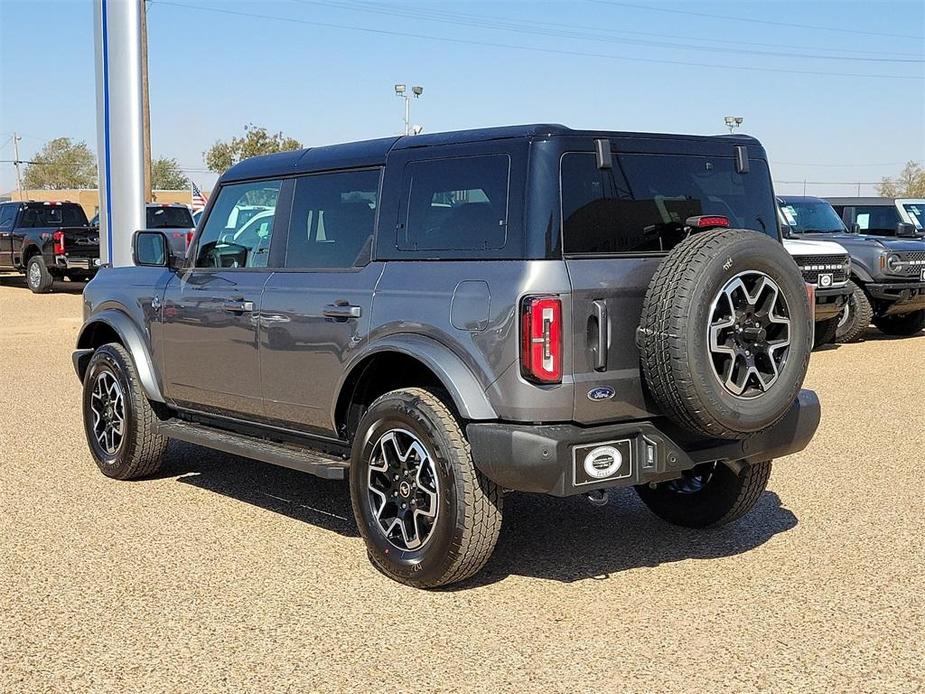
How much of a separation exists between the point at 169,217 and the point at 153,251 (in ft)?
61.8

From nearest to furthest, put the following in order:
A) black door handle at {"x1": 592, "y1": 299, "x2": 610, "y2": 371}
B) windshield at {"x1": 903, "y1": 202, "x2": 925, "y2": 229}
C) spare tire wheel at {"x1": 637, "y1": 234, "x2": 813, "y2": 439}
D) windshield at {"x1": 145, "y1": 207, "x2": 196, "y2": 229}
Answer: spare tire wheel at {"x1": 637, "y1": 234, "x2": 813, "y2": 439}, black door handle at {"x1": 592, "y1": 299, "x2": 610, "y2": 371}, windshield at {"x1": 903, "y1": 202, "x2": 925, "y2": 229}, windshield at {"x1": 145, "y1": 207, "x2": 196, "y2": 229}

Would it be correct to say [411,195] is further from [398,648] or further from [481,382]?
[398,648]

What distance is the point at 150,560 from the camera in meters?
5.64

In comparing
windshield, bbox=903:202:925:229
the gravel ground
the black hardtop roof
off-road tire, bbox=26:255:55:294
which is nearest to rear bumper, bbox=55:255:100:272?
off-road tire, bbox=26:255:55:294

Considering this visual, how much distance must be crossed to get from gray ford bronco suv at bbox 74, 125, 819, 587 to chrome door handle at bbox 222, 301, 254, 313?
0.02 metres

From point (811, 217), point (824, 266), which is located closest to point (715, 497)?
point (824, 266)

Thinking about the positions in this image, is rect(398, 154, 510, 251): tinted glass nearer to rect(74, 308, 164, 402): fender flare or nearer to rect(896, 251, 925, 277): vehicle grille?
rect(74, 308, 164, 402): fender flare

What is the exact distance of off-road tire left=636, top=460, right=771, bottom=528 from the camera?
593 cm

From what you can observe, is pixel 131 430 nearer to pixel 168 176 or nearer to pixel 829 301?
pixel 829 301

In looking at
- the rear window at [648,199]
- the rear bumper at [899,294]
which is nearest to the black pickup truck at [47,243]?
the rear bumper at [899,294]

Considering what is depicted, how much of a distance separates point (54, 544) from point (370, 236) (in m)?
2.26

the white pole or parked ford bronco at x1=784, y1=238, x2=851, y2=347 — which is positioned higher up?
the white pole

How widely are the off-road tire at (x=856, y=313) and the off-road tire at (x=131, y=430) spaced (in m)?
10.2

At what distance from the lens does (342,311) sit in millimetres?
5551
